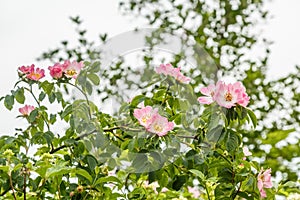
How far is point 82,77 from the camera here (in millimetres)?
1368

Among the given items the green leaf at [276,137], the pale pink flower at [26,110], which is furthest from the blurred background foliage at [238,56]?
the pale pink flower at [26,110]

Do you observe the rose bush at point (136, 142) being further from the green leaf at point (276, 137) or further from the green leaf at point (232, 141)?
the green leaf at point (276, 137)

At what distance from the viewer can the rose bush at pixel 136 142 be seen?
47.6 inches

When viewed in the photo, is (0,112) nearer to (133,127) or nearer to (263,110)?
(133,127)

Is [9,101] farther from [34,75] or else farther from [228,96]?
[228,96]

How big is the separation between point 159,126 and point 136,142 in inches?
2.5

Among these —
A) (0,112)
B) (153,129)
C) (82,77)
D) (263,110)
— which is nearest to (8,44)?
(0,112)

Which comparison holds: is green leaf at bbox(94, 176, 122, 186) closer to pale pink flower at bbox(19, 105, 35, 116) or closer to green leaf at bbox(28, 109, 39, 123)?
green leaf at bbox(28, 109, 39, 123)

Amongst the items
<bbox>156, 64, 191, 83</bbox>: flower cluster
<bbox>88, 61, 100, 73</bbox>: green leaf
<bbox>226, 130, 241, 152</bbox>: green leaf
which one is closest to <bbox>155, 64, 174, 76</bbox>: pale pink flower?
<bbox>156, 64, 191, 83</bbox>: flower cluster

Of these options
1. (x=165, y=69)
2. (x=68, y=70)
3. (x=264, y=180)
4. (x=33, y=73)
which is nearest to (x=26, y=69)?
(x=33, y=73)

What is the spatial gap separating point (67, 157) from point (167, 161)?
254 millimetres

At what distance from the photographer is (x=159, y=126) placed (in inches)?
47.4

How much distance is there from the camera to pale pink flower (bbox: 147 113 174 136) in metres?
1.20

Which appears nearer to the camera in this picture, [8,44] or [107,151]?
[107,151]
